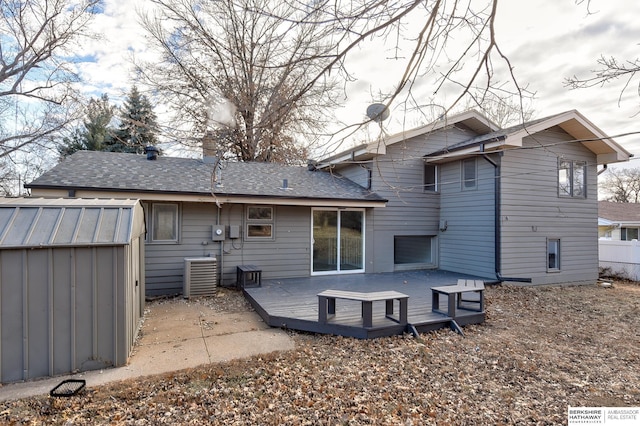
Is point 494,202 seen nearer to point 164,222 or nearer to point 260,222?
point 260,222

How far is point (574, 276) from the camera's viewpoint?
31.5 ft

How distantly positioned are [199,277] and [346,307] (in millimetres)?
3394

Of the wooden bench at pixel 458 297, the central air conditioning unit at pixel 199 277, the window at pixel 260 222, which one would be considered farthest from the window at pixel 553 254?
the central air conditioning unit at pixel 199 277

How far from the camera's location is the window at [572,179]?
9453 millimetres

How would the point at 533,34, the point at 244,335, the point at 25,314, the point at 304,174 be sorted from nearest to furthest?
the point at 533,34 < the point at 25,314 < the point at 244,335 < the point at 304,174

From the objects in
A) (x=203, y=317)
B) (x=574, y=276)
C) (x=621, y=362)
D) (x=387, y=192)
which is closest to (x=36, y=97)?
(x=203, y=317)

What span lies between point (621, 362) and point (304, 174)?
28.0 feet

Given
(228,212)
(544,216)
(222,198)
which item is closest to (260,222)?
(228,212)

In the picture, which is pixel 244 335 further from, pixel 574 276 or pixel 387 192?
pixel 574 276

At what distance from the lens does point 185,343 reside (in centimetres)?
448

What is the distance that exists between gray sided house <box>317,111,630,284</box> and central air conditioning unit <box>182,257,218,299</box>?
4525 mm

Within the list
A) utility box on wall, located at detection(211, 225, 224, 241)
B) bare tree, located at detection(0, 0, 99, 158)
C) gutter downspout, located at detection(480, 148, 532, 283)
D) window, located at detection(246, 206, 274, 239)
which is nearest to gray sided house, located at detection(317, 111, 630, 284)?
gutter downspout, located at detection(480, 148, 532, 283)

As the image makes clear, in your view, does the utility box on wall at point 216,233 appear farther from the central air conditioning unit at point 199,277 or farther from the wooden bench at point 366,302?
the wooden bench at point 366,302

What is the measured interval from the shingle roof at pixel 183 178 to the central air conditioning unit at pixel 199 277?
157 centimetres
